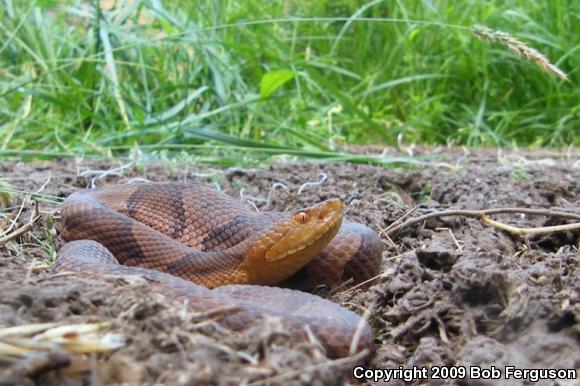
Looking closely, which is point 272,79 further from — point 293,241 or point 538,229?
point 293,241

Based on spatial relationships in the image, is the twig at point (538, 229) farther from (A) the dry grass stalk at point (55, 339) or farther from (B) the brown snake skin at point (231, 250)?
(A) the dry grass stalk at point (55, 339)

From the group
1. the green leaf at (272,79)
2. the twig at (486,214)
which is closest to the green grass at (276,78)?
the green leaf at (272,79)

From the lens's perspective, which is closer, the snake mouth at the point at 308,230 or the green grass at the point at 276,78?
the snake mouth at the point at 308,230

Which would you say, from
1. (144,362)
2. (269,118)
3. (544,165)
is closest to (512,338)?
(144,362)

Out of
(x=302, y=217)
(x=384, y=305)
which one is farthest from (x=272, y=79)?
(x=384, y=305)

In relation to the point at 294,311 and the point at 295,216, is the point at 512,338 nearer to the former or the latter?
the point at 294,311

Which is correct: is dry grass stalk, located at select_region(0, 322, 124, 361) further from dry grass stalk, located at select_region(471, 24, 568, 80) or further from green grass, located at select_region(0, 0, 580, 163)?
green grass, located at select_region(0, 0, 580, 163)
